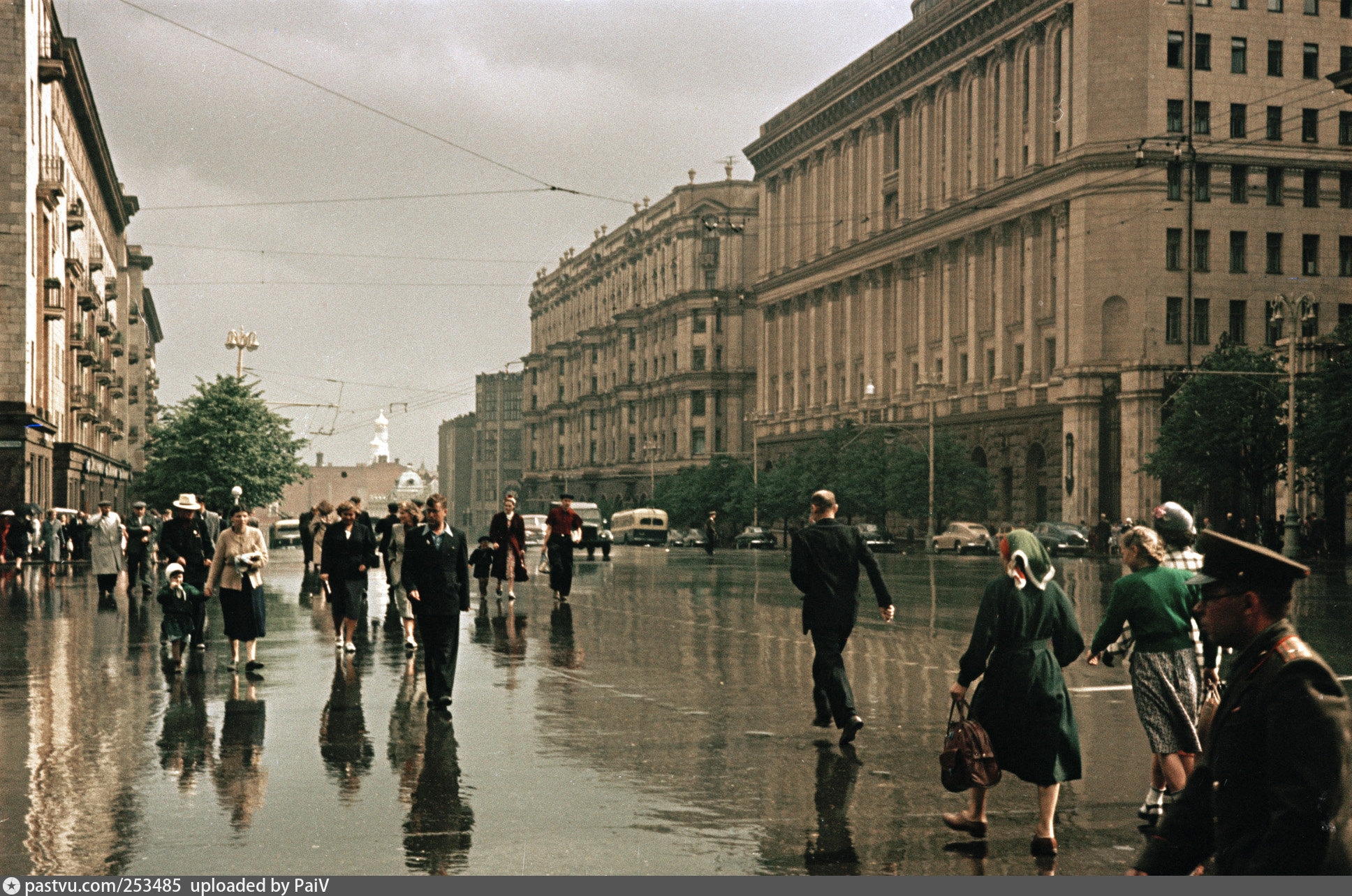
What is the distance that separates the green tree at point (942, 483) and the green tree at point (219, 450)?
28649mm

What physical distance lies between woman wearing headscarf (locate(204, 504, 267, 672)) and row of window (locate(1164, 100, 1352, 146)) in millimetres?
57665

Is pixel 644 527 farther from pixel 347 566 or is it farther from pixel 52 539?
pixel 347 566

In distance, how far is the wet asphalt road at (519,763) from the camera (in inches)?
282

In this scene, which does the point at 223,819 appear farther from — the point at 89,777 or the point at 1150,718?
the point at 1150,718

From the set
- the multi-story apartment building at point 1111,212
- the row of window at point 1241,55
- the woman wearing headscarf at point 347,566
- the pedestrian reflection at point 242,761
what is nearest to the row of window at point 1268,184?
the multi-story apartment building at point 1111,212

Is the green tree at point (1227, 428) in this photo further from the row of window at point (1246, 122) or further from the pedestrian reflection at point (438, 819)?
the pedestrian reflection at point (438, 819)

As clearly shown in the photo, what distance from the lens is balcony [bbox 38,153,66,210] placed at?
48.8 m

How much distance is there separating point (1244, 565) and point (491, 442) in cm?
18766

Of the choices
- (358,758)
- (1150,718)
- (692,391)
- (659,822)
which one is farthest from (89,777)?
(692,391)

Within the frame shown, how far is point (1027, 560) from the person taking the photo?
25.1ft

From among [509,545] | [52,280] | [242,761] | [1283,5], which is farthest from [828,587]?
[1283,5]

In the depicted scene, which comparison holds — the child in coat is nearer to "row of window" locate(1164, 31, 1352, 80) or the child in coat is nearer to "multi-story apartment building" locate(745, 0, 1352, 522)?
"multi-story apartment building" locate(745, 0, 1352, 522)

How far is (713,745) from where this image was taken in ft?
34.6

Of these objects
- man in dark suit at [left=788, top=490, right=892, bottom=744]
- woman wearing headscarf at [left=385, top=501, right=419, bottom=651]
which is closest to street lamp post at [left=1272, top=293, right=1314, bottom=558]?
woman wearing headscarf at [left=385, top=501, right=419, bottom=651]
